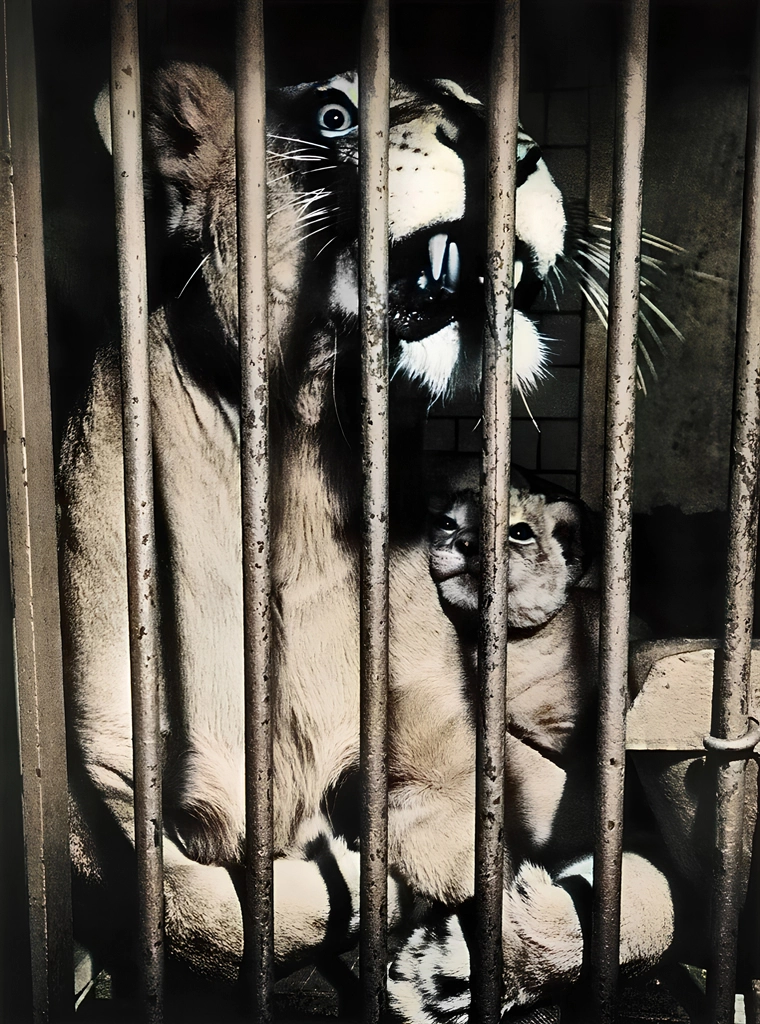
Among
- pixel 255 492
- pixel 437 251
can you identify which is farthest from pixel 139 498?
pixel 437 251

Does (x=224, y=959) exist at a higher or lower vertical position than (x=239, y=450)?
lower

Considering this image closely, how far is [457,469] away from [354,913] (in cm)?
72

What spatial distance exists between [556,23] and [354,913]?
1339 mm

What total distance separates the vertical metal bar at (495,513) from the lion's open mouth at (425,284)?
6cm

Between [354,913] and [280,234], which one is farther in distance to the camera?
[354,913]

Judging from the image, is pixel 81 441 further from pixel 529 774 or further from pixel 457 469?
pixel 529 774

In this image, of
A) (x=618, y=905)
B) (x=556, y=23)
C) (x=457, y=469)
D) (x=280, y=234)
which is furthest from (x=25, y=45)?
(x=618, y=905)

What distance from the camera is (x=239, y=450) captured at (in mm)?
1146

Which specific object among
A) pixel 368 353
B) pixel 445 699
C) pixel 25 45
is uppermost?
pixel 25 45

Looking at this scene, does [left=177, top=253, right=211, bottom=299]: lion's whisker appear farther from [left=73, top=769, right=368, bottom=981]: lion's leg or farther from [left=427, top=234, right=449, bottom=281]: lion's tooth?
[left=73, top=769, right=368, bottom=981]: lion's leg

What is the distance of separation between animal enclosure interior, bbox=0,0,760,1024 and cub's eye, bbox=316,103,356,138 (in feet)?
0.15

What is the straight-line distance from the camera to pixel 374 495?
3.56ft

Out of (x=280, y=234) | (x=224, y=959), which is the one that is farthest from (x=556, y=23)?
(x=224, y=959)

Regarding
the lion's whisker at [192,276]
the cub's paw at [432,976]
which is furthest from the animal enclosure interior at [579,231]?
the cub's paw at [432,976]
